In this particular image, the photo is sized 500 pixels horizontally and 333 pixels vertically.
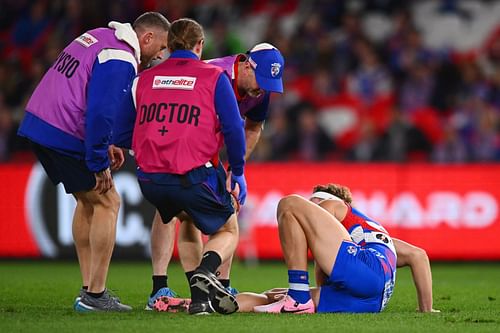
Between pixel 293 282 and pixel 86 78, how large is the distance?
2.11 meters

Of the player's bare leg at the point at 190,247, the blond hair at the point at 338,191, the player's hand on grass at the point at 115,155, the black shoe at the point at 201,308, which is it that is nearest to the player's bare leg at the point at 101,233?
the player's hand on grass at the point at 115,155

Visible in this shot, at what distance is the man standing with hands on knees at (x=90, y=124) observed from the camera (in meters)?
7.59

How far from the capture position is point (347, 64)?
17.3 meters

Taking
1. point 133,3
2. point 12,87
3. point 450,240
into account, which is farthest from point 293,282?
point 133,3

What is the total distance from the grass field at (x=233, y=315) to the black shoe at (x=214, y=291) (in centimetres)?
8

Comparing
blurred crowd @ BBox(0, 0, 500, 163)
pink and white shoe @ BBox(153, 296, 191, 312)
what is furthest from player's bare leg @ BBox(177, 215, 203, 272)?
blurred crowd @ BBox(0, 0, 500, 163)

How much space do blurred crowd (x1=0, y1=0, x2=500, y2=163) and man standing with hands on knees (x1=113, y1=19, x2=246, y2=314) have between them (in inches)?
315

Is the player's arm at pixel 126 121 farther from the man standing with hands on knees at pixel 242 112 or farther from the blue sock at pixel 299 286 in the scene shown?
the blue sock at pixel 299 286

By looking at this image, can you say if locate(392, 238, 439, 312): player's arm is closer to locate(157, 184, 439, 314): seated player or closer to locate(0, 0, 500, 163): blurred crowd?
locate(157, 184, 439, 314): seated player

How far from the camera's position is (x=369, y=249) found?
7531 millimetres

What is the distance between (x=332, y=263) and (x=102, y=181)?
70.1 inches

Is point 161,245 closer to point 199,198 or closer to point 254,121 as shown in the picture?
point 199,198

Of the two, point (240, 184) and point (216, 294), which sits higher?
point (240, 184)

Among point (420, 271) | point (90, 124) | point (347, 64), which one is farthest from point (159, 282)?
point (347, 64)
